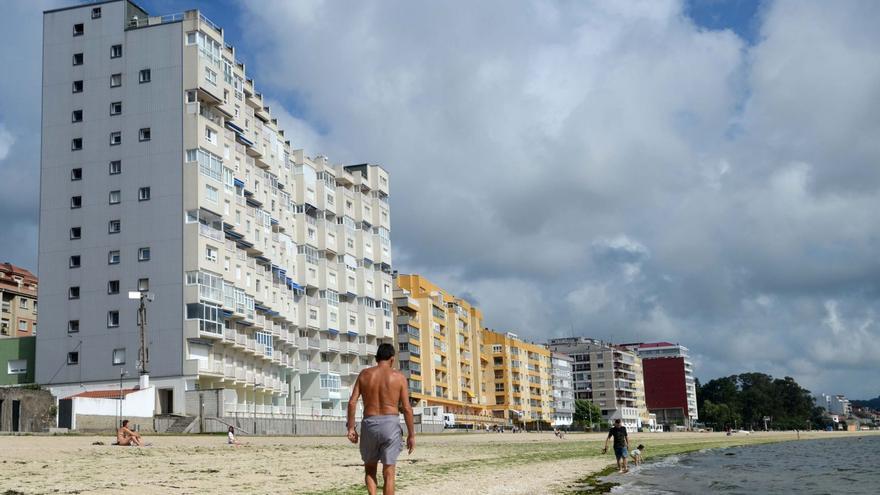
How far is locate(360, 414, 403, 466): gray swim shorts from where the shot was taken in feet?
43.5

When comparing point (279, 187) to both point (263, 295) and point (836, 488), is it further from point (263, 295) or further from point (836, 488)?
Result: point (836, 488)

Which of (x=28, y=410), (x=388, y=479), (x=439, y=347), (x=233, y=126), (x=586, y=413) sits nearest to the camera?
(x=388, y=479)

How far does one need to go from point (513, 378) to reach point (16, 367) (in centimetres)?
10916

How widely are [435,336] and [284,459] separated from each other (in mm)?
100774

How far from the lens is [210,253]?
79312 millimetres

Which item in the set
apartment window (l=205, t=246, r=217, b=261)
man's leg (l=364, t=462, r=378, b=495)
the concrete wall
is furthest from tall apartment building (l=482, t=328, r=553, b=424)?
man's leg (l=364, t=462, r=378, b=495)

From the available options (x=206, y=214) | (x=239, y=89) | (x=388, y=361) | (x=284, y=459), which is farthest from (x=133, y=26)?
(x=388, y=361)

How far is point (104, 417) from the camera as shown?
59406mm

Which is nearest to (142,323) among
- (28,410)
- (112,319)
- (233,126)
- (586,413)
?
(112,319)

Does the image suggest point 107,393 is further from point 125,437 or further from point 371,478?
point 371,478

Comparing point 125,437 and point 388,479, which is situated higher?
point 388,479

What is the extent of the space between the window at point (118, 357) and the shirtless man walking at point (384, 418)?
66.6m

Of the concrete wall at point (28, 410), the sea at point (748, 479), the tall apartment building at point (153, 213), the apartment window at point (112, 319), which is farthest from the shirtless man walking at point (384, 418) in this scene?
the apartment window at point (112, 319)

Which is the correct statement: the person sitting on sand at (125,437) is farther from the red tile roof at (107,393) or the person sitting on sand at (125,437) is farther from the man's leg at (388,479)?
the man's leg at (388,479)
